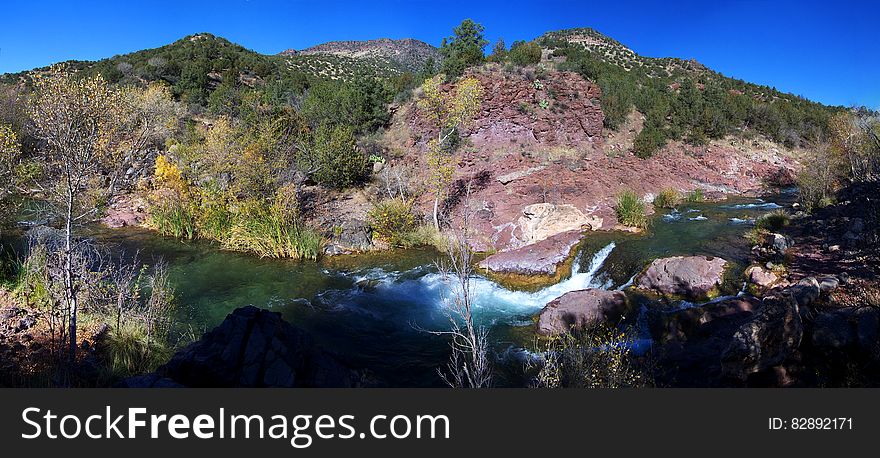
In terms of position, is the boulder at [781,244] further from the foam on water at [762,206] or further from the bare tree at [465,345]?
the bare tree at [465,345]

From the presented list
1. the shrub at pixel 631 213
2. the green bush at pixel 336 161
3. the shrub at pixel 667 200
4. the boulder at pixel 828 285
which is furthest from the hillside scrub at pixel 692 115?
the boulder at pixel 828 285

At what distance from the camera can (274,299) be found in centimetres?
1134

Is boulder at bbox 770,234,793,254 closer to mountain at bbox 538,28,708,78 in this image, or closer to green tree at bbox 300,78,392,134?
green tree at bbox 300,78,392,134

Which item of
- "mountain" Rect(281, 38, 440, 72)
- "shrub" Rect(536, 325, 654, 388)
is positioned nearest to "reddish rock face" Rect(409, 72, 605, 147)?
"shrub" Rect(536, 325, 654, 388)

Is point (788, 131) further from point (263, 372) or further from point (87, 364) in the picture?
point (87, 364)

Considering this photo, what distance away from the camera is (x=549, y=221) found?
1555 cm

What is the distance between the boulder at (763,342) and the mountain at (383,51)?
2605 inches

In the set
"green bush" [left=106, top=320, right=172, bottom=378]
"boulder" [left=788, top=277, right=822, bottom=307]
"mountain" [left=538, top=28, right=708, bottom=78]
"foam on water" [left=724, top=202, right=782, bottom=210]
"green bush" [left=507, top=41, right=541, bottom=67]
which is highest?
"mountain" [left=538, top=28, right=708, bottom=78]

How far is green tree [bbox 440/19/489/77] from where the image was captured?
26422 millimetres

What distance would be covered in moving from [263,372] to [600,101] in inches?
1050

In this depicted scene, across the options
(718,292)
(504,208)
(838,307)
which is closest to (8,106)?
(504,208)

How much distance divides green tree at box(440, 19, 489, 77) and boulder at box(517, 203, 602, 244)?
559 inches

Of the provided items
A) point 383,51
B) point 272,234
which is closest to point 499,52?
point 272,234

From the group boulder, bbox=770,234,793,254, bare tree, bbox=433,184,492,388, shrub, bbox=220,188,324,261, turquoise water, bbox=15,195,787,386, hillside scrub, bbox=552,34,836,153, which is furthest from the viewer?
hillside scrub, bbox=552,34,836,153
